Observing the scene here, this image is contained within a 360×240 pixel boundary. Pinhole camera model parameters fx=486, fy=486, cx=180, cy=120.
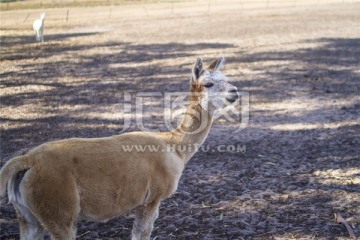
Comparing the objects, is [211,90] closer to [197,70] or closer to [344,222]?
[197,70]

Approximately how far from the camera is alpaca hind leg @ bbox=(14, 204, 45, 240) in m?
4.34

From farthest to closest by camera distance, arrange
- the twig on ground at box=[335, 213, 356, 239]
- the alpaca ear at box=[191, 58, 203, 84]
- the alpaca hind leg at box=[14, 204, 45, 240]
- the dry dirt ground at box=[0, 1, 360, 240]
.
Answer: the dry dirt ground at box=[0, 1, 360, 240] → the alpaca ear at box=[191, 58, 203, 84] → the twig on ground at box=[335, 213, 356, 239] → the alpaca hind leg at box=[14, 204, 45, 240]

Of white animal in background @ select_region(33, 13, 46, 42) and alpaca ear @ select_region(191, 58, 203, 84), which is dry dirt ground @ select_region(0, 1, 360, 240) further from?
alpaca ear @ select_region(191, 58, 203, 84)

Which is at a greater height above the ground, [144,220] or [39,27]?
[39,27]

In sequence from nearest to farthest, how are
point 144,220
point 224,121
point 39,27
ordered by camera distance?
point 144,220, point 224,121, point 39,27

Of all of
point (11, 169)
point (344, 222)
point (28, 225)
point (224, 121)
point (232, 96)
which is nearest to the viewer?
point (11, 169)

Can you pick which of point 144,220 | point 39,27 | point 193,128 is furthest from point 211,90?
point 39,27

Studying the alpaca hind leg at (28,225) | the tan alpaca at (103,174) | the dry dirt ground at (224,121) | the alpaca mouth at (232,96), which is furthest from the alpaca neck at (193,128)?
the alpaca hind leg at (28,225)

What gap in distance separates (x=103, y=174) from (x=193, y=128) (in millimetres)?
1420

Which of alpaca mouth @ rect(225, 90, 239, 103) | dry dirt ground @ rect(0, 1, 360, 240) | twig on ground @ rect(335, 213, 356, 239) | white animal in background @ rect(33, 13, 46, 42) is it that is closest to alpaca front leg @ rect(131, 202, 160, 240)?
dry dirt ground @ rect(0, 1, 360, 240)

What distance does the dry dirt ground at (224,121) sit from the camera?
6215 millimetres

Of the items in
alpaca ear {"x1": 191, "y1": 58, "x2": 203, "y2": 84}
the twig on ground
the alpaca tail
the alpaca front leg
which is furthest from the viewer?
alpaca ear {"x1": 191, "y1": 58, "x2": 203, "y2": 84}

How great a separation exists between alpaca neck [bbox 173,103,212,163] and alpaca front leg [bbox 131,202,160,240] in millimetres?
763

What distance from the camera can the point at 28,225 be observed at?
14.5ft
